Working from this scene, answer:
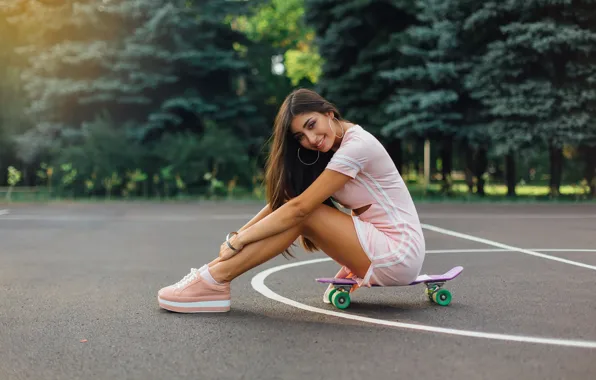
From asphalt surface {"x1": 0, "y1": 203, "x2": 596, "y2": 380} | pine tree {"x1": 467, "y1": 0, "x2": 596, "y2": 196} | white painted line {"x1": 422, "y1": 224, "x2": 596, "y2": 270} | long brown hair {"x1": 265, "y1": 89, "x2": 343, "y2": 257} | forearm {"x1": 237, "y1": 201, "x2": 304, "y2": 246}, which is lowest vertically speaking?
white painted line {"x1": 422, "y1": 224, "x2": 596, "y2": 270}

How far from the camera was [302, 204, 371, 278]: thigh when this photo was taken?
539 cm

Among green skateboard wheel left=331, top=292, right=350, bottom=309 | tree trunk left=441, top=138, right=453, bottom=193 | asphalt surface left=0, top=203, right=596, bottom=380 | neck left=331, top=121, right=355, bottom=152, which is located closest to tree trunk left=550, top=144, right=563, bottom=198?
tree trunk left=441, top=138, right=453, bottom=193

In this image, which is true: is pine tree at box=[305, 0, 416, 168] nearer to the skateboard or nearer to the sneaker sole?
the skateboard

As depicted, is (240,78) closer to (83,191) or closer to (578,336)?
(83,191)

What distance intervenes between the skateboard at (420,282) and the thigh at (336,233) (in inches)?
11.0

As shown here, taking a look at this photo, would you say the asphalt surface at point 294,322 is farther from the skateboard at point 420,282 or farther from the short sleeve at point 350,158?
Result: the short sleeve at point 350,158

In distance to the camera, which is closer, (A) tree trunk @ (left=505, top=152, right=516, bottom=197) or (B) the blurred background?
(B) the blurred background

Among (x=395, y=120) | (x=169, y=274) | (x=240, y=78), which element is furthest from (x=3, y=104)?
(x=169, y=274)

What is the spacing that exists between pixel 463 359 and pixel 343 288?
1.65 metres

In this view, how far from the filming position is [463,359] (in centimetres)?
423

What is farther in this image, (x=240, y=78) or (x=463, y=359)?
(x=240, y=78)

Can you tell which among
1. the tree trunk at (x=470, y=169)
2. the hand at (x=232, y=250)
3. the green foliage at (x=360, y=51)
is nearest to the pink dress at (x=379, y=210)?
the hand at (x=232, y=250)

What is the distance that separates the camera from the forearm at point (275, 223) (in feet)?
17.1

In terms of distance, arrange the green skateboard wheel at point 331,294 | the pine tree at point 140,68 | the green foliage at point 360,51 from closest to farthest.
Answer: the green skateboard wheel at point 331,294
the green foliage at point 360,51
the pine tree at point 140,68
